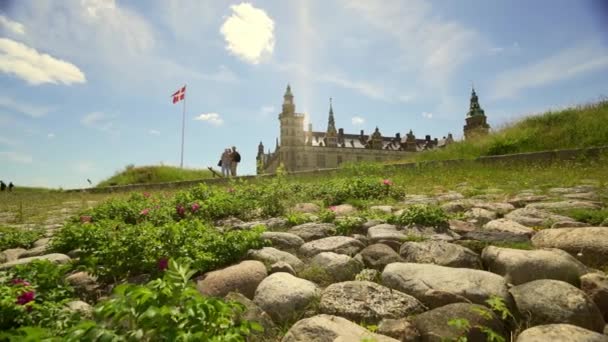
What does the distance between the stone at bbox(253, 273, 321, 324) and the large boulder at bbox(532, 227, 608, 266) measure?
2410mm

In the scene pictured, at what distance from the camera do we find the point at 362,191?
7.15 meters

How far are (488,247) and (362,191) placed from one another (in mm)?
3789

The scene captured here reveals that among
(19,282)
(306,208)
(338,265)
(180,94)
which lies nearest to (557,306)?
(338,265)

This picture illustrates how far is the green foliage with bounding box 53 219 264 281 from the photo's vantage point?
3.36 m

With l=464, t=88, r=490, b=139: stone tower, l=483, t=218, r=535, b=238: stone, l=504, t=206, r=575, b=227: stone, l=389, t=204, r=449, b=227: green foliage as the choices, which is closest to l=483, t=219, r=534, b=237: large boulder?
l=483, t=218, r=535, b=238: stone

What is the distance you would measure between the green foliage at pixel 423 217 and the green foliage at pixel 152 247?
1833 mm

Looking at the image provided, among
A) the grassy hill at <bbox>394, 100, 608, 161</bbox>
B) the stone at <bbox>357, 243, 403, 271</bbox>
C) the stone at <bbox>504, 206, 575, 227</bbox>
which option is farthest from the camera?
the grassy hill at <bbox>394, 100, 608, 161</bbox>

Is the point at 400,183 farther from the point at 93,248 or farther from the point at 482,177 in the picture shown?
the point at 93,248

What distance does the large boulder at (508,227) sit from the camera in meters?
3.94

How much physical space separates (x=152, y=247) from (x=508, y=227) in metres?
3.91

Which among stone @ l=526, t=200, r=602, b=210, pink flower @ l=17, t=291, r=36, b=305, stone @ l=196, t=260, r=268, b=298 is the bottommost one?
stone @ l=196, t=260, r=268, b=298

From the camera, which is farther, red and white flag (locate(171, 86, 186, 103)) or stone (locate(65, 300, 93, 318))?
red and white flag (locate(171, 86, 186, 103))

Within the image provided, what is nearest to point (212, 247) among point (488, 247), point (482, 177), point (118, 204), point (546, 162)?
point (488, 247)

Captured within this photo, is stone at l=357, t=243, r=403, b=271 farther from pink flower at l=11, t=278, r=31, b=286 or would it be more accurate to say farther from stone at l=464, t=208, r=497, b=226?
pink flower at l=11, t=278, r=31, b=286
